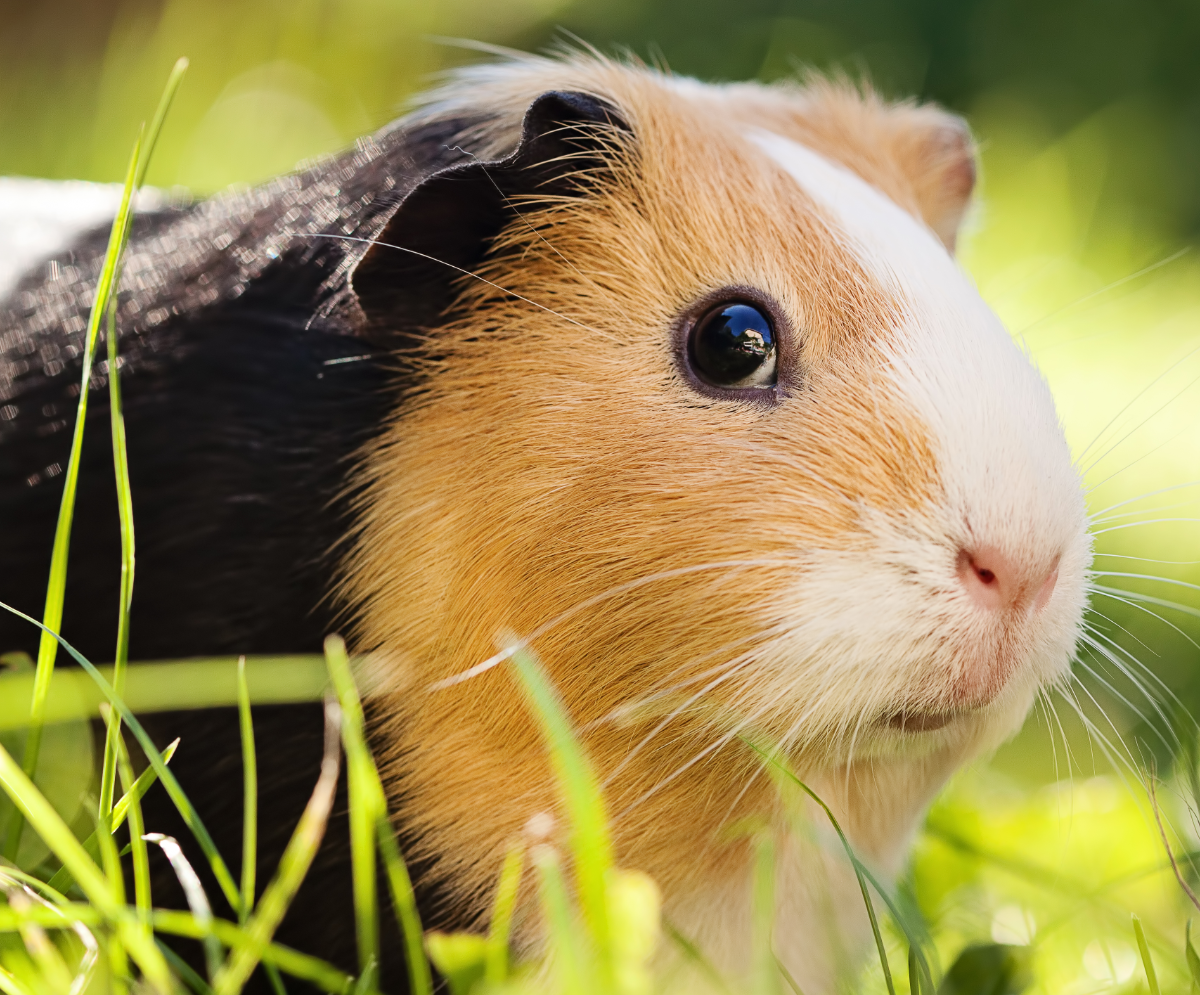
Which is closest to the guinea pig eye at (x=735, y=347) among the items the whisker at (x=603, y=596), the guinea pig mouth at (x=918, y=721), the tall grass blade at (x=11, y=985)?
the whisker at (x=603, y=596)

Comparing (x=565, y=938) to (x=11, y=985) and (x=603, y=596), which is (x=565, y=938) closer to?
(x=603, y=596)

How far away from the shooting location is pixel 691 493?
1542 mm

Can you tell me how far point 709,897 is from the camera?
5.75ft

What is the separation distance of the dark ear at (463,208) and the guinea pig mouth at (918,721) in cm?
90

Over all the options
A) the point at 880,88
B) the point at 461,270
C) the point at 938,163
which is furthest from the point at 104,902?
the point at 880,88

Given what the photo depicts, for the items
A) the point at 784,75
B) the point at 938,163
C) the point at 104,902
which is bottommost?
the point at 104,902

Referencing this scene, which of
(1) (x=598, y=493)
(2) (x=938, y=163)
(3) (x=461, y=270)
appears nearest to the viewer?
(1) (x=598, y=493)

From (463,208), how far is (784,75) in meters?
5.01

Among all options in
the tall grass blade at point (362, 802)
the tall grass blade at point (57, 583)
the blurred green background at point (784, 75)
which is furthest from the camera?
the blurred green background at point (784, 75)

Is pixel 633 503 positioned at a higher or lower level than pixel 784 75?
lower

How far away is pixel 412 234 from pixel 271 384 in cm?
35

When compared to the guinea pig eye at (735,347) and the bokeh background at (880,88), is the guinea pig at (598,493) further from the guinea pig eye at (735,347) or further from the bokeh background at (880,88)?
the bokeh background at (880,88)

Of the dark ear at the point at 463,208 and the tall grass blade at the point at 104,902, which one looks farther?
the dark ear at the point at 463,208

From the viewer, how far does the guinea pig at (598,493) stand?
1.50 meters
